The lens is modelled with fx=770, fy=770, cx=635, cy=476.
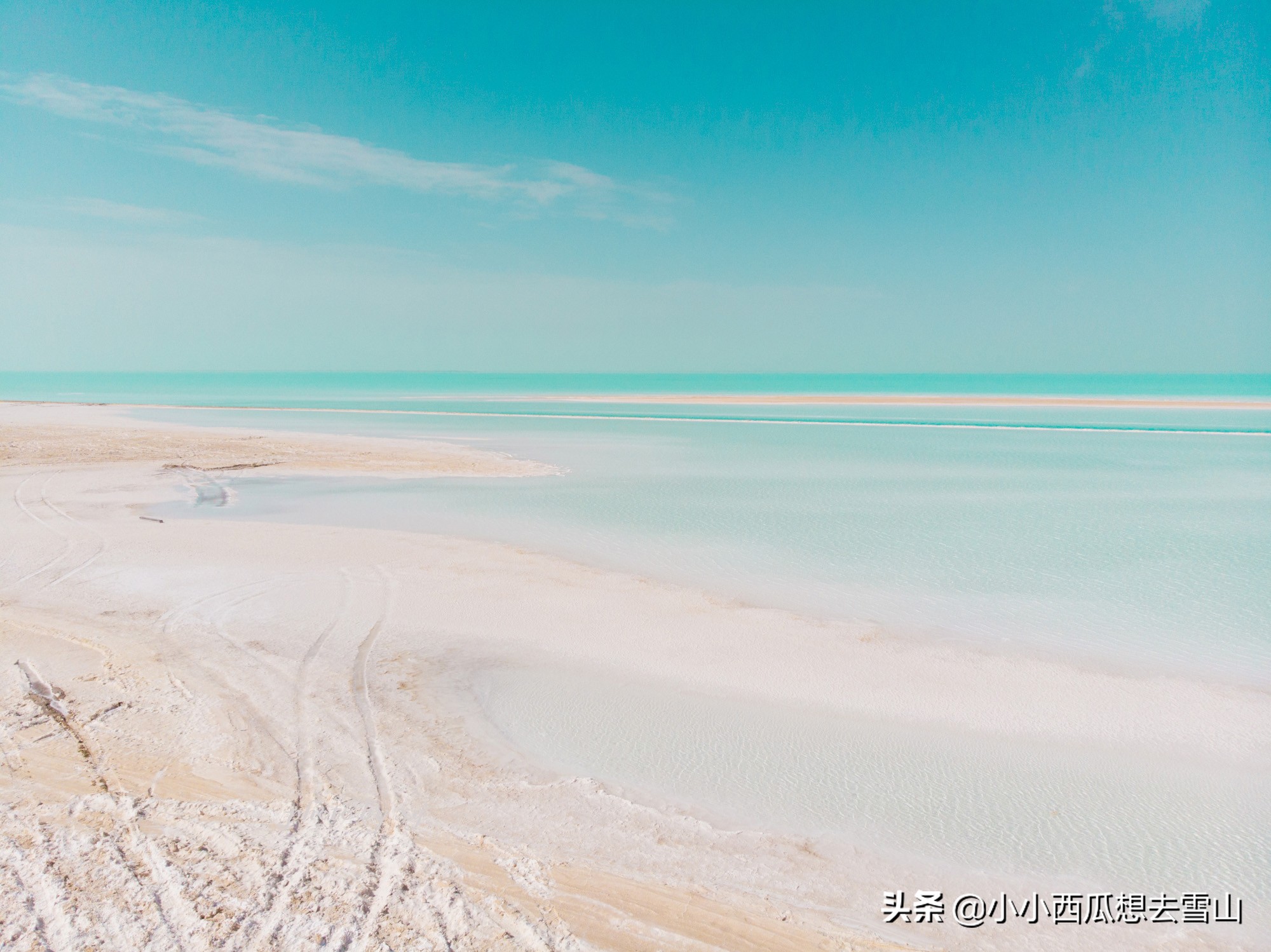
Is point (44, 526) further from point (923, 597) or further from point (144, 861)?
point (923, 597)

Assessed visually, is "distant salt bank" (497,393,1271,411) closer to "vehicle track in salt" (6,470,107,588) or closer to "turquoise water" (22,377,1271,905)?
"turquoise water" (22,377,1271,905)

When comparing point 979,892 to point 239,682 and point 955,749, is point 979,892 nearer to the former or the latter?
point 955,749

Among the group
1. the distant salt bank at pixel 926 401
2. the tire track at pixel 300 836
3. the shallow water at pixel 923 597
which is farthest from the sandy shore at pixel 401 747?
the distant salt bank at pixel 926 401

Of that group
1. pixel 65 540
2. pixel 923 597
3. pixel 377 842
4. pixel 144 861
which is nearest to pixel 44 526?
pixel 65 540

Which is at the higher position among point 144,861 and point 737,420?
point 737,420

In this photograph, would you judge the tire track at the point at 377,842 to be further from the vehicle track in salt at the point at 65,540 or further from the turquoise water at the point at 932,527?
the vehicle track in salt at the point at 65,540

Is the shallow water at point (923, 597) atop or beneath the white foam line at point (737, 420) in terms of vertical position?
beneath
